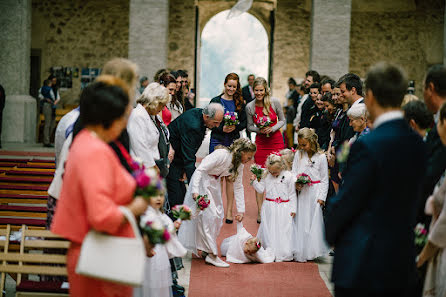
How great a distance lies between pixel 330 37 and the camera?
44.0ft

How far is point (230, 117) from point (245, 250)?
1982mm

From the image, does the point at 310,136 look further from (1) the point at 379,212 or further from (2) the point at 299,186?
(1) the point at 379,212

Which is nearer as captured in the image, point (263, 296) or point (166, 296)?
point (166, 296)

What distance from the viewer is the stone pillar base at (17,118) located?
14.2 meters

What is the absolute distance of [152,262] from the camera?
14.1 feet

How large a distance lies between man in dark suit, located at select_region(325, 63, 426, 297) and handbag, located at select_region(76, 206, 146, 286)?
0.93 m

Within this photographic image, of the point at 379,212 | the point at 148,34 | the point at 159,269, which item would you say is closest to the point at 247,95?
the point at 148,34

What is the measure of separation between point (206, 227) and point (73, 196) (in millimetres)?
3689

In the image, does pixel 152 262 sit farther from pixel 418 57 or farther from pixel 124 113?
pixel 418 57

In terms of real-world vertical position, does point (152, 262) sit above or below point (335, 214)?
below

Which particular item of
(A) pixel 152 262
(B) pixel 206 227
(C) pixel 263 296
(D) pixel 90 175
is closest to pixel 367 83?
(D) pixel 90 175

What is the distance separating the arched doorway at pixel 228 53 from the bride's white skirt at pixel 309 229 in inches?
1327

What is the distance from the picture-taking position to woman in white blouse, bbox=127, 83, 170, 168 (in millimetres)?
4695

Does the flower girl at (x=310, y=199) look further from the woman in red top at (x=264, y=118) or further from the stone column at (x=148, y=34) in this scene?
the stone column at (x=148, y=34)
